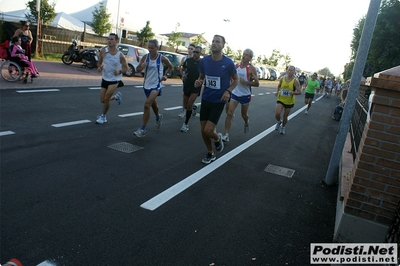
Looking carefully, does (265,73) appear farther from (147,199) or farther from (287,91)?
(147,199)

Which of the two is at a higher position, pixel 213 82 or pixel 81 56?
pixel 213 82

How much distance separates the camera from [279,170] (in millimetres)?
6352

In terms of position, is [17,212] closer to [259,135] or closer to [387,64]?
[259,135]

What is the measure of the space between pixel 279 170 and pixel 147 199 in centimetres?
294

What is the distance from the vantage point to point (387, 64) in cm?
→ 2728

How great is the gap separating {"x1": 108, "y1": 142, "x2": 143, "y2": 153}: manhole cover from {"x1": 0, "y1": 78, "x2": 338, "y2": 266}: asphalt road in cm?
6

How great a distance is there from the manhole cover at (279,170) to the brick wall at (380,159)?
8.19 ft

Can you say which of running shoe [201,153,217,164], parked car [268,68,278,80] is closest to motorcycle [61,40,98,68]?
running shoe [201,153,217,164]

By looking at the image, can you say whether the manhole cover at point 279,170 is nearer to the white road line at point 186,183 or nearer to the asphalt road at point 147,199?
the asphalt road at point 147,199

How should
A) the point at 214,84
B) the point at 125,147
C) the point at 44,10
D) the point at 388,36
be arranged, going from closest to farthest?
the point at 214,84 → the point at 125,147 → the point at 44,10 → the point at 388,36

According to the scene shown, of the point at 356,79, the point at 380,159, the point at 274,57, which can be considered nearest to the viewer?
the point at 380,159

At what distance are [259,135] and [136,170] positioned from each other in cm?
490

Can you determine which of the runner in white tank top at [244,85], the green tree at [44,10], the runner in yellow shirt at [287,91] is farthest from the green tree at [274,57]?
the runner in white tank top at [244,85]

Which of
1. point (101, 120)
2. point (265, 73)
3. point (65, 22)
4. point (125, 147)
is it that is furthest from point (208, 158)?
point (265, 73)
